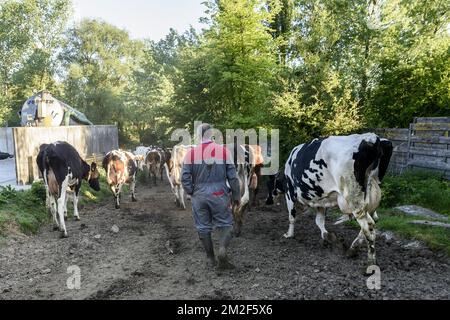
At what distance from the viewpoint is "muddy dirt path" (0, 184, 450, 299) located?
4688mm

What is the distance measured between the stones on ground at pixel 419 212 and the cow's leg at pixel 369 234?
2861 millimetres

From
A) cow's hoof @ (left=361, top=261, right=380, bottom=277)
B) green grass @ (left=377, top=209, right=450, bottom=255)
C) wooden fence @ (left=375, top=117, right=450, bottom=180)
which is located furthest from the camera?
wooden fence @ (left=375, top=117, right=450, bottom=180)

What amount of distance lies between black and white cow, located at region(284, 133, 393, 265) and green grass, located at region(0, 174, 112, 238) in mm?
6204

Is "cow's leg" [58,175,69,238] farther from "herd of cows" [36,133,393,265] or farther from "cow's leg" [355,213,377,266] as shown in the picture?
"cow's leg" [355,213,377,266]

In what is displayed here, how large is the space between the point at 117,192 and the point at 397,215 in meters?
7.73

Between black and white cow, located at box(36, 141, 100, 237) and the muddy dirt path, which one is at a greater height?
black and white cow, located at box(36, 141, 100, 237)

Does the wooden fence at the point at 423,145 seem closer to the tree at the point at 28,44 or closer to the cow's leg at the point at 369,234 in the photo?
the cow's leg at the point at 369,234

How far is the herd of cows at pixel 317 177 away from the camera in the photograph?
540cm

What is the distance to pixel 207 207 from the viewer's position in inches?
219

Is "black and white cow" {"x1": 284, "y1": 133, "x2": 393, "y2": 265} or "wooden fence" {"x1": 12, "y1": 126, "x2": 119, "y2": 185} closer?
"black and white cow" {"x1": 284, "y1": 133, "x2": 393, "y2": 265}

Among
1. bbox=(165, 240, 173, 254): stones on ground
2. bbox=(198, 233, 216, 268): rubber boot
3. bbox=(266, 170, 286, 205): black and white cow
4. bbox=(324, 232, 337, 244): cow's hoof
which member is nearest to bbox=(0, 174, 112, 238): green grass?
bbox=(165, 240, 173, 254): stones on ground

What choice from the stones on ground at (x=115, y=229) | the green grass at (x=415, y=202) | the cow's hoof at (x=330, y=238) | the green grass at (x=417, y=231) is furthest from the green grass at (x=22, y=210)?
the green grass at (x=417, y=231)

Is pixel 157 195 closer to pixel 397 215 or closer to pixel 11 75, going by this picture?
pixel 397 215

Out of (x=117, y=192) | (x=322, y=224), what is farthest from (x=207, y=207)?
(x=117, y=192)
